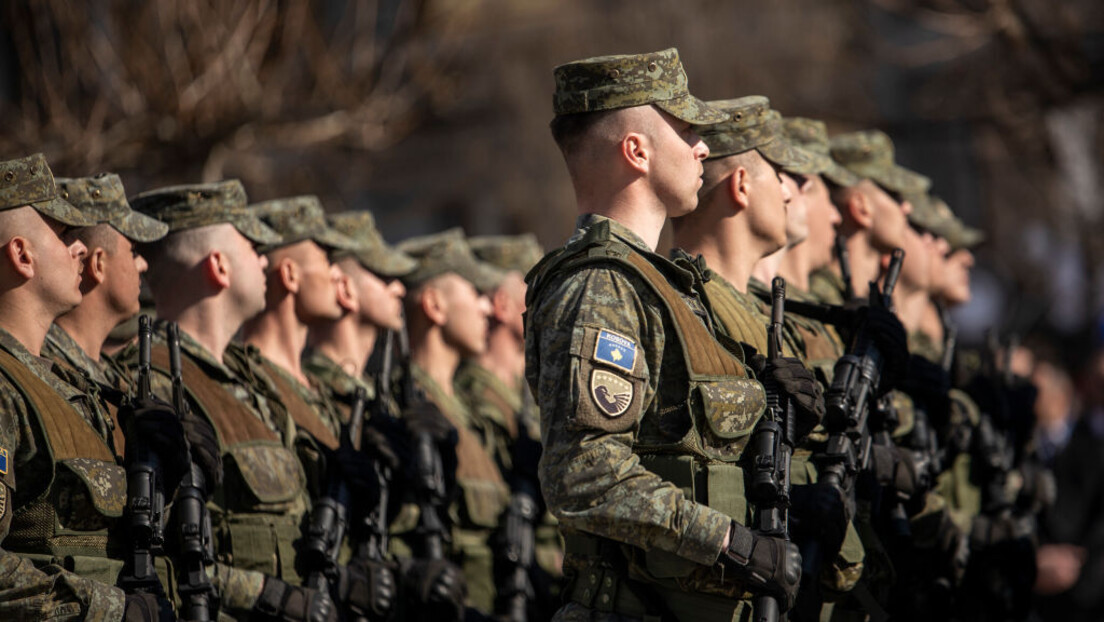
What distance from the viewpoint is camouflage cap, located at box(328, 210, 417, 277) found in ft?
28.7

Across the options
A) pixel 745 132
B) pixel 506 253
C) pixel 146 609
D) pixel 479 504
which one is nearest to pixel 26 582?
pixel 146 609

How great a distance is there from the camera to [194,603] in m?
5.71

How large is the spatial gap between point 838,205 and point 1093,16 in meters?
9.07

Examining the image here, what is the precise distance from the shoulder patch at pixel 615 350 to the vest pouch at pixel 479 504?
444 centimetres

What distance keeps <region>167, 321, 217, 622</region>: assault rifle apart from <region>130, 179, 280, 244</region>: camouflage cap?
5.06ft

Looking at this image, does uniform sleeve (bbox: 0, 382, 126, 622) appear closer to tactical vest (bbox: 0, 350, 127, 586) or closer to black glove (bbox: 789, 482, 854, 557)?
tactical vest (bbox: 0, 350, 127, 586)

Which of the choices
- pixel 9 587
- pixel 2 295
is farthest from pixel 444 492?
pixel 9 587

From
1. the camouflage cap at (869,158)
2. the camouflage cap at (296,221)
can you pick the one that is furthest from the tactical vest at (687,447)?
the camouflage cap at (869,158)

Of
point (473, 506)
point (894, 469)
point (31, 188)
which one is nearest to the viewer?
point (31, 188)

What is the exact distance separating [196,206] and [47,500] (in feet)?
7.14

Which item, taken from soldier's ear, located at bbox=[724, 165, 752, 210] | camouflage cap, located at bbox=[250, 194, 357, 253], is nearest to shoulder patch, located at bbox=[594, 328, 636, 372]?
soldier's ear, located at bbox=[724, 165, 752, 210]

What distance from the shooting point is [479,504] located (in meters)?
9.00

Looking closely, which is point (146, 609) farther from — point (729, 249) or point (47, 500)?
point (729, 249)

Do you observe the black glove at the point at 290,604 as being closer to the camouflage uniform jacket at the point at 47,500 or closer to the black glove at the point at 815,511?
the camouflage uniform jacket at the point at 47,500
